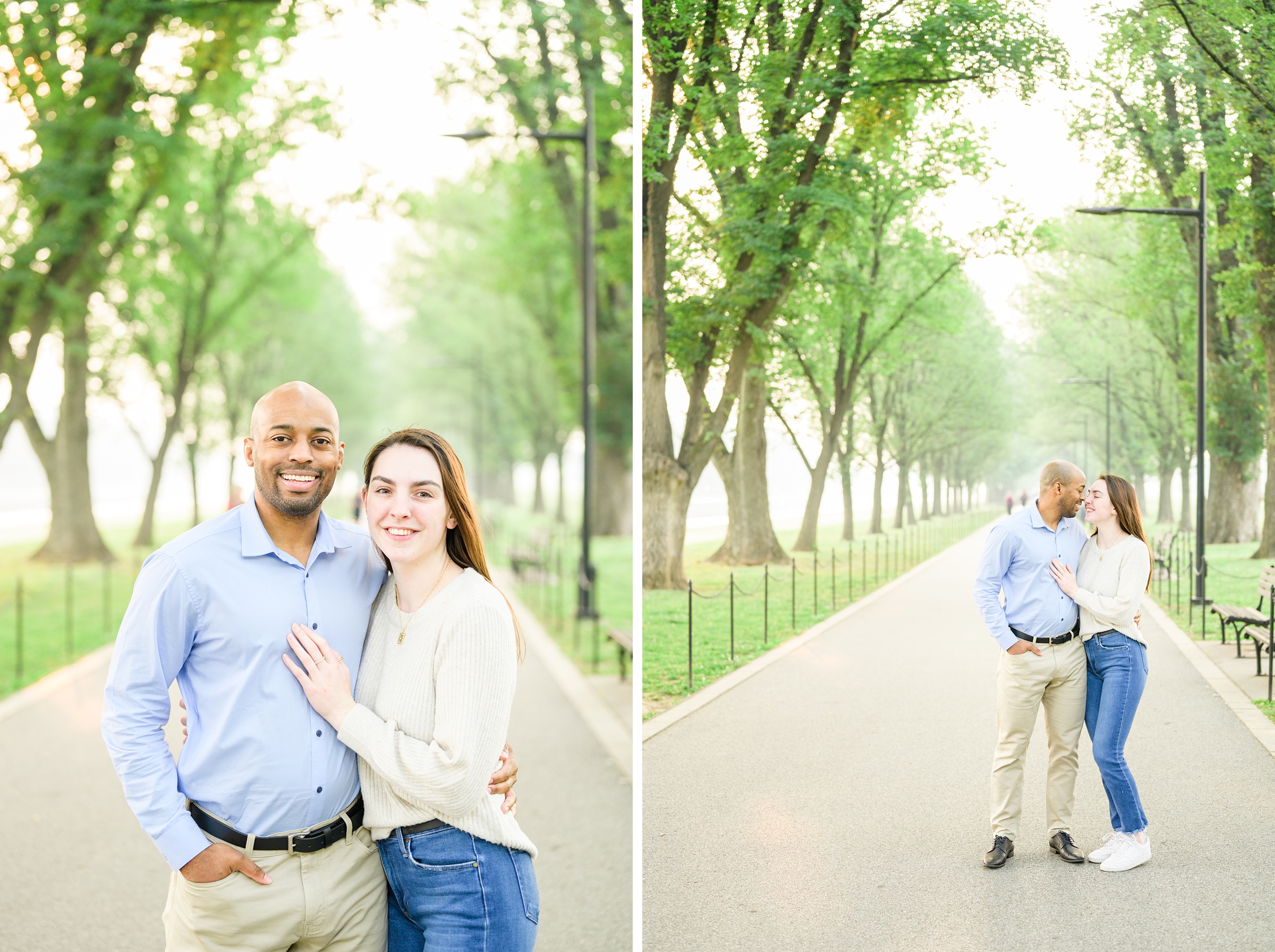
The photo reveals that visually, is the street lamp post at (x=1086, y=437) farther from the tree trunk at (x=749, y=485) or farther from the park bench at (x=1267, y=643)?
the tree trunk at (x=749, y=485)

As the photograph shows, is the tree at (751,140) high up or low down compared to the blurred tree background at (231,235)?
down

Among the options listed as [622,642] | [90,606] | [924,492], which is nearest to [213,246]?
[90,606]

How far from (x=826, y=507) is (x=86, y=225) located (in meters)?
14.4

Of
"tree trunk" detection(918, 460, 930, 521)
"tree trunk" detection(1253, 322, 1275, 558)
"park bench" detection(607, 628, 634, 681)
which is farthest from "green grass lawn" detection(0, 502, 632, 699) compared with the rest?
"tree trunk" detection(1253, 322, 1275, 558)

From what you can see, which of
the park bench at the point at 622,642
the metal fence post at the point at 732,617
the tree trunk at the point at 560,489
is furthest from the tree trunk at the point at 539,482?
the metal fence post at the point at 732,617

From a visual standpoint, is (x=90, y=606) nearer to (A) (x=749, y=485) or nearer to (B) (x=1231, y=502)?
(A) (x=749, y=485)

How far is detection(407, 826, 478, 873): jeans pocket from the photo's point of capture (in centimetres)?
293

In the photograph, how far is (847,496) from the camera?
4898mm

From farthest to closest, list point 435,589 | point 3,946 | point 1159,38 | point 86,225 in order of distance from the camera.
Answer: point 86,225
point 3,946
point 1159,38
point 435,589

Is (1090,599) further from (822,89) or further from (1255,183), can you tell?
(822,89)

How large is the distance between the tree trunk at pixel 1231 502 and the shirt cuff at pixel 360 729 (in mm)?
3360

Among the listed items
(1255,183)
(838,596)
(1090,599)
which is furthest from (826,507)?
(1255,183)

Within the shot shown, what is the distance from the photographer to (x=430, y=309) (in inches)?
1932

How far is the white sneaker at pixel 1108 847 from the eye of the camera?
4.16 metres
